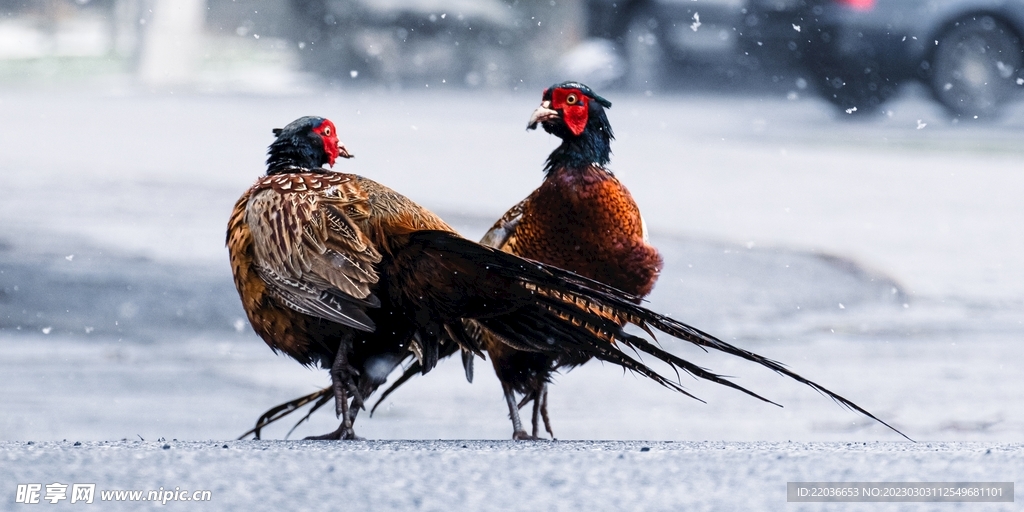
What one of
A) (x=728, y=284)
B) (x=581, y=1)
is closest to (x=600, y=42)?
(x=581, y=1)

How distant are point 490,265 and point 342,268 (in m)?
0.34

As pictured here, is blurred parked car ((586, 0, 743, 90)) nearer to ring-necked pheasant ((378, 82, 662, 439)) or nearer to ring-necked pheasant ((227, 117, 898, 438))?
ring-necked pheasant ((378, 82, 662, 439))

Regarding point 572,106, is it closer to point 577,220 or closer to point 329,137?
point 577,220

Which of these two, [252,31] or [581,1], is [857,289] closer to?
→ [581,1]

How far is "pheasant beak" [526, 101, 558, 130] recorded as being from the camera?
11.3 ft

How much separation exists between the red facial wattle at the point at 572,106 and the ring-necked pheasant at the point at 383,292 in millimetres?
411

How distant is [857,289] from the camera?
25.3 feet

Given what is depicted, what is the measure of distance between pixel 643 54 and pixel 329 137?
1138 centimetres

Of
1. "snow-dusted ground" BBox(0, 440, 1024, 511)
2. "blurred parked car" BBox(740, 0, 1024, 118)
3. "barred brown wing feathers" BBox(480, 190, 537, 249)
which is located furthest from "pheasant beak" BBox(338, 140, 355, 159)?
"blurred parked car" BBox(740, 0, 1024, 118)

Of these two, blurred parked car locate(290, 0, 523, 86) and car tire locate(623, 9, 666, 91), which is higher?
blurred parked car locate(290, 0, 523, 86)

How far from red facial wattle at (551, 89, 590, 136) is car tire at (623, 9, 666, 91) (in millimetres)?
10530

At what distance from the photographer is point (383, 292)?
3256 mm

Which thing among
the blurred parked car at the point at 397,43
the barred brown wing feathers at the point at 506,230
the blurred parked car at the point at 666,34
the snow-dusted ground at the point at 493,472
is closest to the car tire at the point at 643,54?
the blurred parked car at the point at 666,34

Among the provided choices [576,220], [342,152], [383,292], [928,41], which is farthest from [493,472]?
[928,41]
